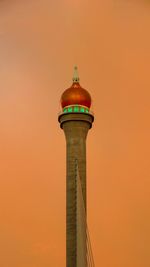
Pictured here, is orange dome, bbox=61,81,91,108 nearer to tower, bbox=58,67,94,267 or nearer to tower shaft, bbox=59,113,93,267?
tower, bbox=58,67,94,267

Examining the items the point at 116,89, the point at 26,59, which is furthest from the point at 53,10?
the point at 116,89

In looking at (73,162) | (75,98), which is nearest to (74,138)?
(73,162)

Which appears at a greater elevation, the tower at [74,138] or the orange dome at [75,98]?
the orange dome at [75,98]

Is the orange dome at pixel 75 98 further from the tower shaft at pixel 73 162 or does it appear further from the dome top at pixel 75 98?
the tower shaft at pixel 73 162

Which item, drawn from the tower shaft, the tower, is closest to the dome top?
the tower

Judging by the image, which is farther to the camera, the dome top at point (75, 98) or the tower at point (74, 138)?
the dome top at point (75, 98)

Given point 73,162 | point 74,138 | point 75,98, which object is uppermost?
point 75,98

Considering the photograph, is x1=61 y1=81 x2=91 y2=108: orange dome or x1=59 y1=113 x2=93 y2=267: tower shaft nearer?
x1=59 y1=113 x2=93 y2=267: tower shaft

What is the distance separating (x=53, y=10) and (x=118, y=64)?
3737 mm

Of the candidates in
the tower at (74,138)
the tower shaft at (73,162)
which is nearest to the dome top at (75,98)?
the tower at (74,138)

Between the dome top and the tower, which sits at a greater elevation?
the dome top

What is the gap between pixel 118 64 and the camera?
1855 cm

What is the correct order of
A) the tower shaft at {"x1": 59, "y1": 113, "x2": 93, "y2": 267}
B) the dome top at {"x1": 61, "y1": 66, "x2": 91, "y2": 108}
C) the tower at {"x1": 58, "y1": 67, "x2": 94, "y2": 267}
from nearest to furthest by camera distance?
the tower shaft at {"x1": 59, "y1": 113, "x2": 93, "y2": 267}, the tower at {"x1": 58, "y1": 67, "x2": 94, "y2": 267}, the dome top at {"x1": 61, "y1": 66, "x2": 91, "y2": 108}

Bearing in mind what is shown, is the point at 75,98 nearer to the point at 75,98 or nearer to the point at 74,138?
the point at 75,98
